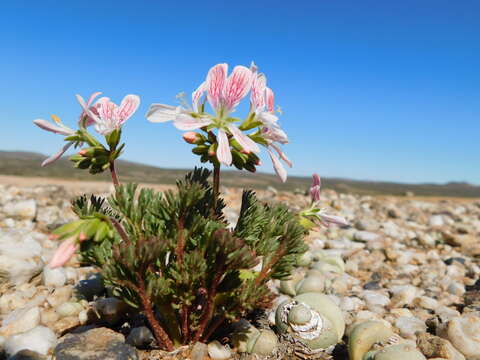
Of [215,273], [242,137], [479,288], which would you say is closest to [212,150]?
[242,137]

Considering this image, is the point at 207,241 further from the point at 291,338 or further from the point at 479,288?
the point at 479,288

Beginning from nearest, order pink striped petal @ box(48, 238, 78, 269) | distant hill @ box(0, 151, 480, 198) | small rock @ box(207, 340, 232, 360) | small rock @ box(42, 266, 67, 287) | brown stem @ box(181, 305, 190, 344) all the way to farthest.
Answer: pink striped petal @ box(48, 238, 78, 269)
brown stem @ box(181, 305, 190, 344)
small rock @ box(207, 340, 232, 360)
small rock @ box(42, 266, 67, 287)
distant hill @ box(0, 151, 480, 198)

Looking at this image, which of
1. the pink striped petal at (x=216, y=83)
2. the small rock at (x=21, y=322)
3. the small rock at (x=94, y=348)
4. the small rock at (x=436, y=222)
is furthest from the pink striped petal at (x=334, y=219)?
the small rock at (x=436, y=222)

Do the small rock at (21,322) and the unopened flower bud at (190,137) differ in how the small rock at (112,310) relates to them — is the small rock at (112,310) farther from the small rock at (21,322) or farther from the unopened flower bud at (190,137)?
the unopened flower bud at (190,137)

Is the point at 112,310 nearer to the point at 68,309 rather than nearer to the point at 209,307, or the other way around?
the point at 68,309

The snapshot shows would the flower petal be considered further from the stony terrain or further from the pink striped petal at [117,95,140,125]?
the stony terrain

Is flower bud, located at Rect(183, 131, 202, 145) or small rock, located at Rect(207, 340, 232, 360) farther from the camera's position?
small rock, located at Rect(207, 340, 232, 360)

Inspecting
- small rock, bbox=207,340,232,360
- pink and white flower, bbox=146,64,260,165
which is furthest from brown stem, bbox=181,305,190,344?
pink and white flower, bbox=146,64,260,165
